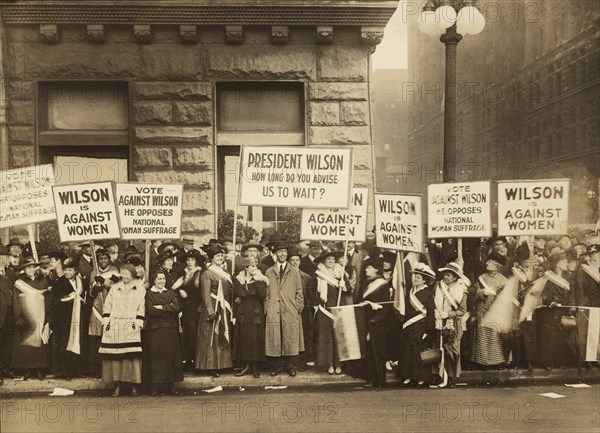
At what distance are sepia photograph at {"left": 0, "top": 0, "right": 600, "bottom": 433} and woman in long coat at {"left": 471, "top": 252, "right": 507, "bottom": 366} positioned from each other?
24 millimetres

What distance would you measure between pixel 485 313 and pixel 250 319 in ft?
9.56

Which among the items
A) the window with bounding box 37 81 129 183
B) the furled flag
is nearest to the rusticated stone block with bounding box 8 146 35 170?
the window with bounding box 37 81 129 183

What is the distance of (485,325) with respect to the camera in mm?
8359

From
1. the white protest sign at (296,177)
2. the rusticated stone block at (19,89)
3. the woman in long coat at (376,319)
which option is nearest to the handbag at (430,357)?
the woman in long coat at (376,319)

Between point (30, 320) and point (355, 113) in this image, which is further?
point (355, 113)

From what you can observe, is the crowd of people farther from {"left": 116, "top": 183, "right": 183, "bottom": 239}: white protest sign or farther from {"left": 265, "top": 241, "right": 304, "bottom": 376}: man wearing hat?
{"left": 116, "top": 183, "right": 183, "bottom": 239}: white protest sign

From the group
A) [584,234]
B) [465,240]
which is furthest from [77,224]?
[584,234]

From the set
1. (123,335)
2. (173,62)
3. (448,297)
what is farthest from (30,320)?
(448,297)

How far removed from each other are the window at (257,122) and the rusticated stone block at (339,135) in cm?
19

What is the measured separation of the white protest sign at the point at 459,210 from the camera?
845 cm

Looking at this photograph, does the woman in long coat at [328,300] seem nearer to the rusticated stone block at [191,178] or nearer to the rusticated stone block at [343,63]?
the rusticated stone block at [191,178]

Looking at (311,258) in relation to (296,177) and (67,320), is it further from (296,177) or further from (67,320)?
(67,320)

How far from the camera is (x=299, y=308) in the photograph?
841 cm

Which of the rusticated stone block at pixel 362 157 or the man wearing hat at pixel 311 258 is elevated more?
the rusticated stone block at pixel 362 157
